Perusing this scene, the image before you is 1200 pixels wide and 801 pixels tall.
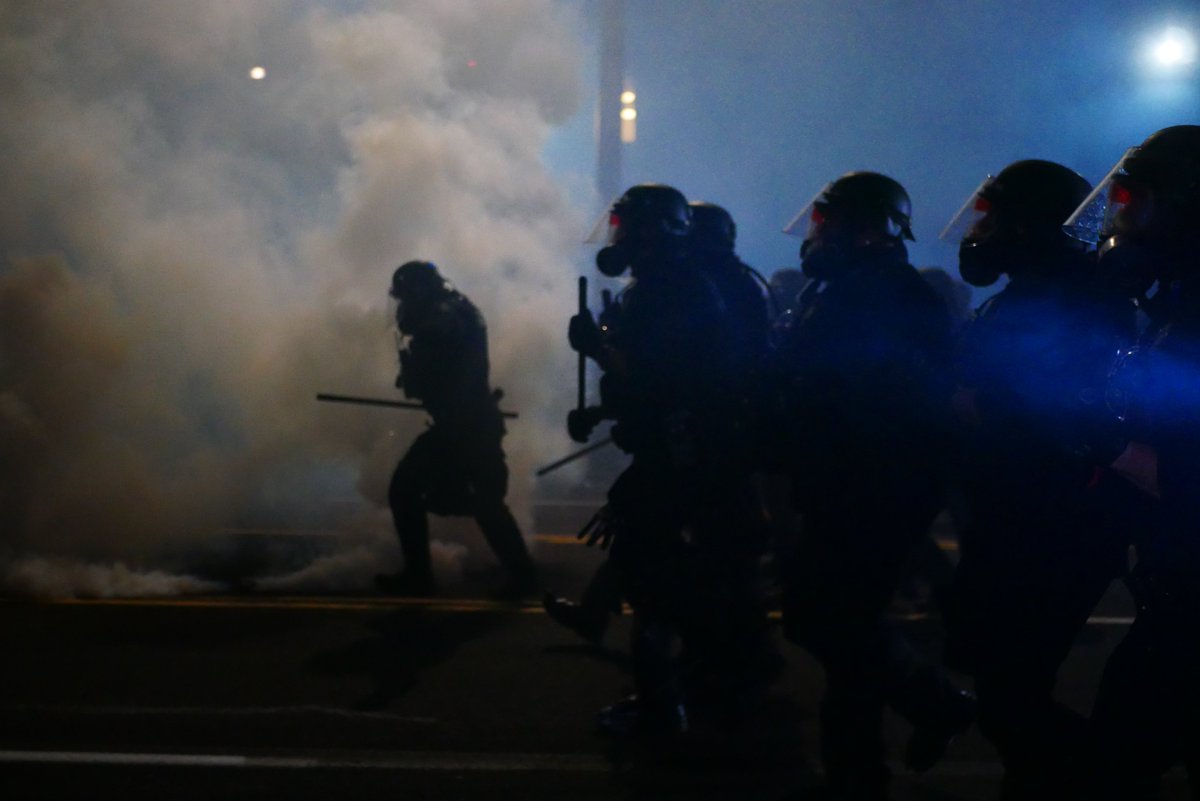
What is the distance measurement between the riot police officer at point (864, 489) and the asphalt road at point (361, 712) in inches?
15.2

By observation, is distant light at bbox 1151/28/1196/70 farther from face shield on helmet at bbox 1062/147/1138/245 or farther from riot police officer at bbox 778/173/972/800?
face shield on helmet at bbox 1062/147/1138/245

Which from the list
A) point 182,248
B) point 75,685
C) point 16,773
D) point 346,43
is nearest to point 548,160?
point 346,43

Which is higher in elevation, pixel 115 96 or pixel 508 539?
pixel 115 96

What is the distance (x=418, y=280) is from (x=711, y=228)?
154 centimetres

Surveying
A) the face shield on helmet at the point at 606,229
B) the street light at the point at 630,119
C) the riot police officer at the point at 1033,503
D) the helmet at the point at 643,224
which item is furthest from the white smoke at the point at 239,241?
the street light at the point at 630,119

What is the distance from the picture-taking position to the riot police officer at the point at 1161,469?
82.8 inches

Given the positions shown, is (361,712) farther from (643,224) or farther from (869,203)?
(869,203)

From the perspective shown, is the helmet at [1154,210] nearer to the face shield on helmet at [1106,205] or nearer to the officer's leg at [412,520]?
the face shield on helmet at [1106,205]

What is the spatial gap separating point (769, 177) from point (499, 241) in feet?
27.3

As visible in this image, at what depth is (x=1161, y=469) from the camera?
2.15 metres

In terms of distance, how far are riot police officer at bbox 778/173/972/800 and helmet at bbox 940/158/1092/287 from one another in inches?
7.4

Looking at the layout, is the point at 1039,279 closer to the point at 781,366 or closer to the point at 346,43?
the point at 781,366

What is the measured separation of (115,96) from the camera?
877 centimetres

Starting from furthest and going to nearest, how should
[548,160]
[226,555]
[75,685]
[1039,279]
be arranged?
[548,160] < [226,555] < [75,685] < [1039,279]
